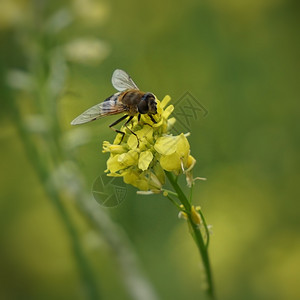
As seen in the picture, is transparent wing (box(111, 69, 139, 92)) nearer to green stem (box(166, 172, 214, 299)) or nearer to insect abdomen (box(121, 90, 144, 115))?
insect abdomen (box(121, 90, 144, 115))

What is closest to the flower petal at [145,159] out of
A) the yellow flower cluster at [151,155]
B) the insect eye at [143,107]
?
the yellow flower cluster at [151,155]

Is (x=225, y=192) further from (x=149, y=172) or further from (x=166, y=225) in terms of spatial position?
(x=149, y=172)

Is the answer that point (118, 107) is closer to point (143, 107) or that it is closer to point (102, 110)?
point (102, 110)

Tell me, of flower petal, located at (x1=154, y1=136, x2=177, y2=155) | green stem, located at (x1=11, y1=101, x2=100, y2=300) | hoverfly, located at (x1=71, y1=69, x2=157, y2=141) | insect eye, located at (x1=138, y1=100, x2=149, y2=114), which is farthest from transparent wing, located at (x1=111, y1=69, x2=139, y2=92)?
green stem, located at (x1=11, y1=101, x2=100, y2=300)

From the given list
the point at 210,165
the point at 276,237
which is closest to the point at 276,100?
the point at 210,165

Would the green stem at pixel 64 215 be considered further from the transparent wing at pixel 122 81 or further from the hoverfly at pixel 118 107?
the hoverfly at pixel 118 107

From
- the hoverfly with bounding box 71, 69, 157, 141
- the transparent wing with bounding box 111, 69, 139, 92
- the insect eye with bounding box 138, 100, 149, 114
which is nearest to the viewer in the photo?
the insect eye with bounding box 138, 100, 149, 114
